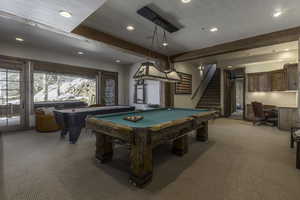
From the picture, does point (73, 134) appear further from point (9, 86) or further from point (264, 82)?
point (264, 82)

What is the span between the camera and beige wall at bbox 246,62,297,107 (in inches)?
218

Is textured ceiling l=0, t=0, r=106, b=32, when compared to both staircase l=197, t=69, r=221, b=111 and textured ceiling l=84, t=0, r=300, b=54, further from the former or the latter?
staircase l=197, t=69, r=221, b=111

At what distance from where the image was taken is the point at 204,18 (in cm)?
319

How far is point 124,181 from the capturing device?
6.54 ft

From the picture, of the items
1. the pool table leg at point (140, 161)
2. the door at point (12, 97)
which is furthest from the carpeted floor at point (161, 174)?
the door at point (12, 97)

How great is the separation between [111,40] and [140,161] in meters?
3.60

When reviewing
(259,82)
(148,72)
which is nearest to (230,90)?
(259,82)

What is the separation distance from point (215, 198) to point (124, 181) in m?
1.21

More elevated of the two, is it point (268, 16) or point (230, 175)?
point (268, 16)

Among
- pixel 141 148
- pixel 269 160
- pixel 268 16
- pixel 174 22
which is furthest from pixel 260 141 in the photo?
pixel 174 22

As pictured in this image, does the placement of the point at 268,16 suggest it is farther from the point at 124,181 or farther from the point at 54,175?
the point at 54,175

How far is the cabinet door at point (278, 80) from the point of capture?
5.44 meters

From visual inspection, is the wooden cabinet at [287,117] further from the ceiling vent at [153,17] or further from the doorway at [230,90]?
the ceiling vent at [153,17]

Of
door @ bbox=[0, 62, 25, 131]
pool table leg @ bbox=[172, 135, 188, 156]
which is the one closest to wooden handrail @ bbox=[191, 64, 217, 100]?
pool table leg @ bbox=[172, 135, 188, 156]
